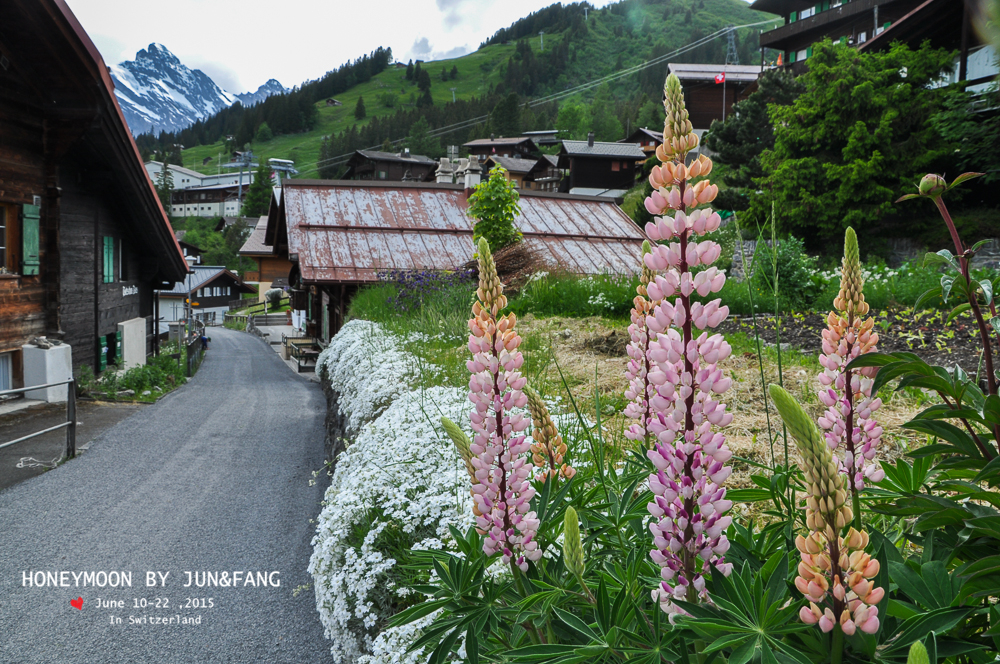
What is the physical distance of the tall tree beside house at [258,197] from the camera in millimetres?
99000

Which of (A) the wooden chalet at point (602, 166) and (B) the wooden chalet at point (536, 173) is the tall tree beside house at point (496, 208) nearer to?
(A) the wooden chalet at point (602, 166)

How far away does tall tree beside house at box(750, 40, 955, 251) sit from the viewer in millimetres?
21156

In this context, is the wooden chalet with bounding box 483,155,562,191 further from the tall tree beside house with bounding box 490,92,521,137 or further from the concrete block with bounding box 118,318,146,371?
the concrete block with bounding box 118,318,146,371

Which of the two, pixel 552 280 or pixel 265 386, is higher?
pixel 552 280

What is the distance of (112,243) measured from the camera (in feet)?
52.6

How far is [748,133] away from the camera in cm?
2995

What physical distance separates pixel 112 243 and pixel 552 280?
39.6 ft

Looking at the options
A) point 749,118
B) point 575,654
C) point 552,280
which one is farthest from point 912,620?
point 749,118

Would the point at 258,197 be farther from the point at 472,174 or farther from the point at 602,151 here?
the point at 472,174

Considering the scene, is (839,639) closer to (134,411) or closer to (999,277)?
(999,277)

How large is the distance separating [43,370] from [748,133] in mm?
29629

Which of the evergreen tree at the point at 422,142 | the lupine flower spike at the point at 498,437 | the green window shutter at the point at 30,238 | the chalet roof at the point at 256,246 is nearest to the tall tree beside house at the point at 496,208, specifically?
the green window shutter at the point at 30,238

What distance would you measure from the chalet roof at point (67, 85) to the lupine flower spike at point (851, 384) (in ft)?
40.8

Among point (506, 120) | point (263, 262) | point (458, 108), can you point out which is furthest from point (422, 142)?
point (263, 262)
